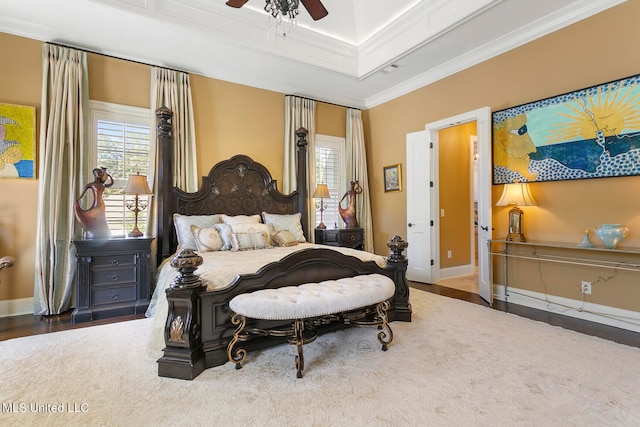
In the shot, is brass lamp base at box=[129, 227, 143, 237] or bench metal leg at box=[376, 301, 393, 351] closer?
bench metal leg at box=[376, 301, 393, 351]

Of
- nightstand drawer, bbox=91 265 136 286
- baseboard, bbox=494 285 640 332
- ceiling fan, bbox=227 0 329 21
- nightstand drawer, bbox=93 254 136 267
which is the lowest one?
baseboard, bbox=494 285 640 332

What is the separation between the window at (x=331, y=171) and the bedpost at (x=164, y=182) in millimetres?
2513

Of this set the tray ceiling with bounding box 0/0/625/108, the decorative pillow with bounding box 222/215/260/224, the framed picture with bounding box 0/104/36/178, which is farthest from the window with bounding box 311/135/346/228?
the framed picture with bounding box 0/104/36/178

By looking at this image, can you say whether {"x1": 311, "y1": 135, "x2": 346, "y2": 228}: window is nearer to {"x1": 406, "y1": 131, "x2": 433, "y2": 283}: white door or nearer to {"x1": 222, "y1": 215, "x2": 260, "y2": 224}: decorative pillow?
{"x1": 406, "y1": 131, "x2": 433, "y2": 283}: white door

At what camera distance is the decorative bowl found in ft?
9.70

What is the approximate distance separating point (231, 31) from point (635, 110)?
4.56m

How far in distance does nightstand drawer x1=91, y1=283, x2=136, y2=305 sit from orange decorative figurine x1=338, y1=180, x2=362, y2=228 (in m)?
3.35

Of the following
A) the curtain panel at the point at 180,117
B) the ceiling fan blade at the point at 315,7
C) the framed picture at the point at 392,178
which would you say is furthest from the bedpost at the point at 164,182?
the framed picture at the point at 392,178

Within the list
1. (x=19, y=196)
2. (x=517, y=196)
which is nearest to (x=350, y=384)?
(x=517, y=196)

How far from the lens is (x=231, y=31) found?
393 centimetres

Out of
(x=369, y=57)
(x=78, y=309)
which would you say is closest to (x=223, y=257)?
(x=78, y=309)

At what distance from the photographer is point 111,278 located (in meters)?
3.49

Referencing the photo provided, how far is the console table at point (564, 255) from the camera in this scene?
303 cm

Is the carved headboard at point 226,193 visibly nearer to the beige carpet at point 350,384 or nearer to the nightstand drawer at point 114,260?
the nightstand drawer at point 114,260
